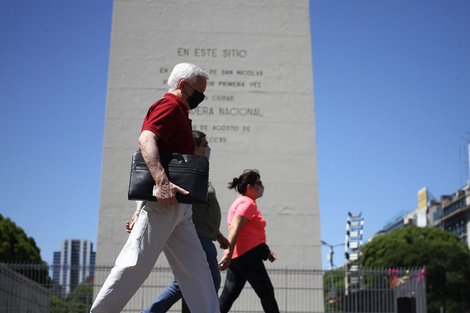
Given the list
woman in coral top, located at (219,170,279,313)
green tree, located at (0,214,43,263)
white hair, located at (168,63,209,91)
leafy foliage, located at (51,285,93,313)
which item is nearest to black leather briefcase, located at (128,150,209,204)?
white hair, located at (168,63,209,91)

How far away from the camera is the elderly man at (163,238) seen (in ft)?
11.9

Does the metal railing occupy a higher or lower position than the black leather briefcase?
lower

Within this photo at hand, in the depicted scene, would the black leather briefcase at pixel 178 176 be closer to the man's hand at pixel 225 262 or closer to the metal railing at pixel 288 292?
the man's hand at pixel 225 262

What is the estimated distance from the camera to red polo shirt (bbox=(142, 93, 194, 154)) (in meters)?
3.83

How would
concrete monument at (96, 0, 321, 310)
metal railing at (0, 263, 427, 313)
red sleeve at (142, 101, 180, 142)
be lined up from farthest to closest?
1. concrete monument at (96, 0, 321, 310)
2. metal railing at (0, 263, 427, 313)
3. red sleeve at (142, 101, 180, 142)

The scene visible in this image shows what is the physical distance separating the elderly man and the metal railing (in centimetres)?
619

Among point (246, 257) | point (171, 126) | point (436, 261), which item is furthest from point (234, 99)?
point (436, 261)

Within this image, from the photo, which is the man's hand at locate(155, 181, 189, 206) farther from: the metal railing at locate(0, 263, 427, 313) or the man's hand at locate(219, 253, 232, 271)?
the metal railing at locate(0, 263, 427, 313)

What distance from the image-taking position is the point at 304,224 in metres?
11.1

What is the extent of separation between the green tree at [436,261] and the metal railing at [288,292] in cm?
3295

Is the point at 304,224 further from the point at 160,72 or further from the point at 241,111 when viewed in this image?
the point at 160,72

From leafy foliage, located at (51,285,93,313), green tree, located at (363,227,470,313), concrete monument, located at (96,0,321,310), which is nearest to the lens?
leafy foliage, located at (51,285,93,313)

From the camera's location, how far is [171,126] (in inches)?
152

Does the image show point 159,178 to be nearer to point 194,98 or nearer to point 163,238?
point 163,238
